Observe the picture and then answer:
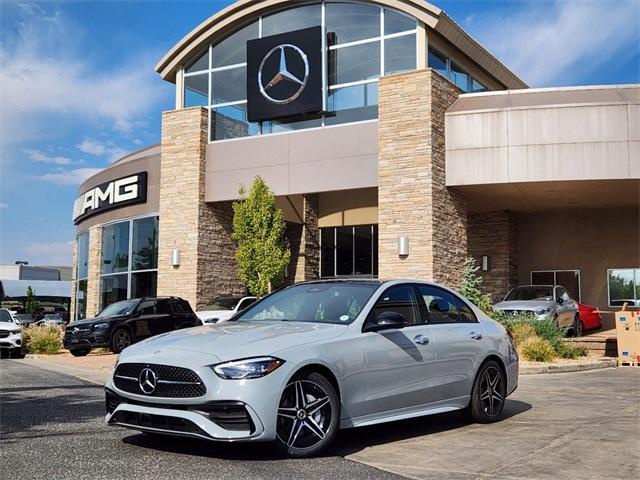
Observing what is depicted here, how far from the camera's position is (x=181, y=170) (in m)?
24.7

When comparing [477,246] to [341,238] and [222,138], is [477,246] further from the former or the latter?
[222,138]

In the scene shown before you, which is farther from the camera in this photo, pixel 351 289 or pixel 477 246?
pixel 477 246

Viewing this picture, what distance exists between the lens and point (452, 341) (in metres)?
7.48

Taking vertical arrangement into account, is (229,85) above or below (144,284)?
above

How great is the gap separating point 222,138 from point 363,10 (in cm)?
622

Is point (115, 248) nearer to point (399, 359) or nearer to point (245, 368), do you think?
point (399, 359)

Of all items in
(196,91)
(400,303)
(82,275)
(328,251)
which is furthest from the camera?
(82,275)

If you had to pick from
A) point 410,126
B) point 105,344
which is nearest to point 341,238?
point 410,126

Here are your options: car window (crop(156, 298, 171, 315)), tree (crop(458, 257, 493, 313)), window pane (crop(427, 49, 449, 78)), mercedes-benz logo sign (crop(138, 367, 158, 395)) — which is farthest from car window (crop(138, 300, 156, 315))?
mercedes-benz logo sign (crop(138, 367, 158, 395))

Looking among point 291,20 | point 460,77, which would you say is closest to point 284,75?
point 291,20

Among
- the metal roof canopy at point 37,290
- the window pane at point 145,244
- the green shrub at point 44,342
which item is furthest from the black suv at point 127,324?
the metal roof canopy at point 37,290

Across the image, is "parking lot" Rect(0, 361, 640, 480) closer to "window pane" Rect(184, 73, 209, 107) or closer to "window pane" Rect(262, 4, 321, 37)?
"window pane" Rect(262, 4, 321, 37)

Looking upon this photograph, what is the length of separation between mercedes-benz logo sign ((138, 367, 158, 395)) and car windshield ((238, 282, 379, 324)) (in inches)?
60.2

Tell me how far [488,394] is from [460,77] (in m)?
16.8
